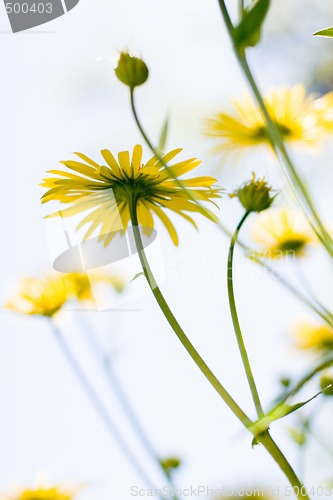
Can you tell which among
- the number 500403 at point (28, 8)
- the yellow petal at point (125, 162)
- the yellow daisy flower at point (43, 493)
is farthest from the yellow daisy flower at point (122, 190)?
the yellow daisy flower at point (43, 493)

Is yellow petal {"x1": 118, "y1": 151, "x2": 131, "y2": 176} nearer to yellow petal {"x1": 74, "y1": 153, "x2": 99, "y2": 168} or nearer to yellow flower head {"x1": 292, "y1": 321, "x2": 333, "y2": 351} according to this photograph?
yellow petal {"x1": 74, "y1": 153, "x2": 99, "y2": 168}

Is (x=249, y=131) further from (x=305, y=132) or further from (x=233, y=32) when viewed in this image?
(x=233, y=32)

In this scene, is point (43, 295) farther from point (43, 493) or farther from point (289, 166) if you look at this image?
point (289, 166)

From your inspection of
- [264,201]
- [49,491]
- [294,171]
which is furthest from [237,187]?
[49,491]

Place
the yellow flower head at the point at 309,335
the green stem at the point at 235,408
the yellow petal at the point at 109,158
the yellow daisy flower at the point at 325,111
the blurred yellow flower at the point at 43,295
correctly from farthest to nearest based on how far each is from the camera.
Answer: the yellow flower head at the point at 309,335
the blurred yellow flower at the point at 43,295
the yellow daisy flower at the point at 325,111
the yellow petal at the point at 109,158
the green stem at the point at 235,408

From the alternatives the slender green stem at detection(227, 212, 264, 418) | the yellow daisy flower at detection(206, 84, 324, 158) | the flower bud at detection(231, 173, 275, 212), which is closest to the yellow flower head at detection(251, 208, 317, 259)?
the yellow daisy flower at detection(206, 84, 324, 158)

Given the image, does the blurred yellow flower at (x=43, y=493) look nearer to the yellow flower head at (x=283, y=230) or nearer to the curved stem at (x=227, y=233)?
the yellow flower head at (x=283, y=230)

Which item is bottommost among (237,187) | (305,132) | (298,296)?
(298,296)
